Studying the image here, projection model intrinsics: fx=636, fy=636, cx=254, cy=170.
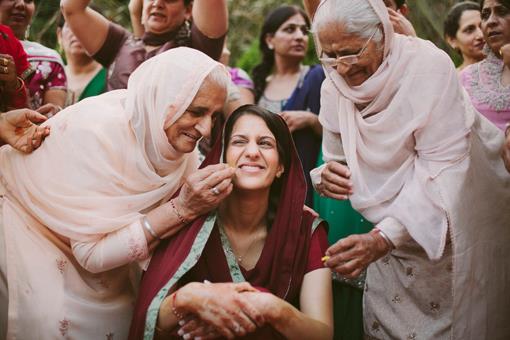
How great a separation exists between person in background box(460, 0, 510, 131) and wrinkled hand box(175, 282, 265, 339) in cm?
159

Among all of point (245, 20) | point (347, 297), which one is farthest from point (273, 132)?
point (245, 20)

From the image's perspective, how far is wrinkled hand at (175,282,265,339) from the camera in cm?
232

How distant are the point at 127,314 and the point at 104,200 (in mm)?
552

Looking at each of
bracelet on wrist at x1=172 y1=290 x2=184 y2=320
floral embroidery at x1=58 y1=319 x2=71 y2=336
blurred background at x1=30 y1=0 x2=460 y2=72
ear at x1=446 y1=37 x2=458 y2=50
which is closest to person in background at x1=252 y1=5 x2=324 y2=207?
blurred background at x1=30 y1=0 x2=460 y2=72

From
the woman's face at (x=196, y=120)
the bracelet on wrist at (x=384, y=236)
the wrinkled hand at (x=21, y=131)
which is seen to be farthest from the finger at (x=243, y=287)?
the wrinkled hand at (x=21, y=131)

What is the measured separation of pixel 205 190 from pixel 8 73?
107 cm

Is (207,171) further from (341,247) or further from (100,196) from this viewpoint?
(341,247)

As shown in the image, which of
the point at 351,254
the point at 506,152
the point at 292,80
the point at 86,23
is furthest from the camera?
the point at 292,80

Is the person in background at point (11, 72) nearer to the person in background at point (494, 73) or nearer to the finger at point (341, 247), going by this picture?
the finger at point (341, 247)

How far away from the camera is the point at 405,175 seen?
2650 millimetres

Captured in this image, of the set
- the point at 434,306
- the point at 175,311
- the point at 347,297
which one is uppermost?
the point at 175,311

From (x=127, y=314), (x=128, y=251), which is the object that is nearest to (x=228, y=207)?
(x=128, y=251)

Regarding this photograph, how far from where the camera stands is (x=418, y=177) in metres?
2.58

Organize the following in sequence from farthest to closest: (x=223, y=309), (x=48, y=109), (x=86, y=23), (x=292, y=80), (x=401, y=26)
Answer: (x=292, y=80) < (x=86, y=23) < (x=48, y=109) < (x=401, y=26) < (x=223, y=309)
